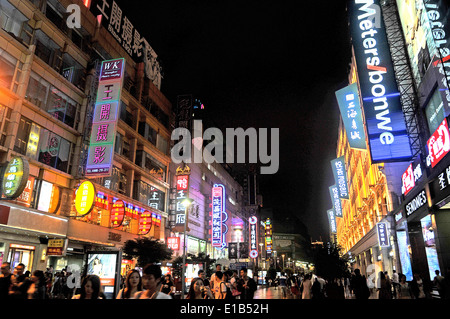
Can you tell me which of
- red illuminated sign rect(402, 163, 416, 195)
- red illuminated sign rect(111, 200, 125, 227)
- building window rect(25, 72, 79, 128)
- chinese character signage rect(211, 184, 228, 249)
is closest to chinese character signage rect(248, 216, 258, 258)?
chinese character signage rect(211, 184, 228, 249)

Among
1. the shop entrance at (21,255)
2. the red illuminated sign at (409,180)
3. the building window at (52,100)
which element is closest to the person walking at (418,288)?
the red illuminated sign at (409,180)

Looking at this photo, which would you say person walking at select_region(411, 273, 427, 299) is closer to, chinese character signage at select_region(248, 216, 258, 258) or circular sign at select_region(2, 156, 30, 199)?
circular sign at select_region(2, 156, 30, 199)

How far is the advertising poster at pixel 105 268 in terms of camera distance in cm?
1275

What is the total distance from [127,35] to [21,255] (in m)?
23.2

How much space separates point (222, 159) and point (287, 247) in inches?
3541

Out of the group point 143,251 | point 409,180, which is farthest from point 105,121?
point 409,180

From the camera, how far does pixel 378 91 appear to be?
810 inches

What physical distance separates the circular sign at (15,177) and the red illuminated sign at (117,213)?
8945 mm

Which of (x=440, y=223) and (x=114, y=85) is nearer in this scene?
(x=440, y=223)

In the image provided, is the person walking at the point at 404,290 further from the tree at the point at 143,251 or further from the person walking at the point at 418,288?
the tree at the point at 143,251

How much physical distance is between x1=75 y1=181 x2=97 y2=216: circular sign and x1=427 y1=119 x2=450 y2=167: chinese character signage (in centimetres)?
1945
